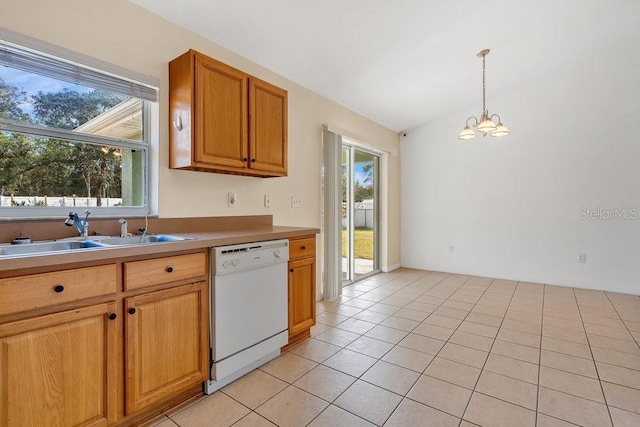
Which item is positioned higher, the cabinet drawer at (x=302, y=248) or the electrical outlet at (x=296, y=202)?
the electrical outlet at (x=296, y=202)

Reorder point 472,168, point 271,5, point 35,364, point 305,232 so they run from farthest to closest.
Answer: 1. point 472,168
2. point 305,232
3. point 271,5
4. point 35,364

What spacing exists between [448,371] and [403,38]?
280 cm

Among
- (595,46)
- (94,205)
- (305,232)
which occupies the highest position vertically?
(595,46)

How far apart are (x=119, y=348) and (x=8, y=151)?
125cm

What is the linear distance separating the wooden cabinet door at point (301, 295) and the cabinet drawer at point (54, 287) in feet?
4.05

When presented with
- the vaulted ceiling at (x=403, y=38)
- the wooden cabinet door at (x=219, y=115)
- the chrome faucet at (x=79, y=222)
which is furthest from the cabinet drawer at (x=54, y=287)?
the vaulted ceiling at (x=403, y=38)

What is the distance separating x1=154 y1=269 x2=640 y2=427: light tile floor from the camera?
1.65 m

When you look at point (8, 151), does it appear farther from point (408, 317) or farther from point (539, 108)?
point (539, 108)

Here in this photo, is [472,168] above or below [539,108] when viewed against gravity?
below

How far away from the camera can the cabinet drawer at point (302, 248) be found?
238cm

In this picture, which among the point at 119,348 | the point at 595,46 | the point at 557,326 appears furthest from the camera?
the point at 595,46

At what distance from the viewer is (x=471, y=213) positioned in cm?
489

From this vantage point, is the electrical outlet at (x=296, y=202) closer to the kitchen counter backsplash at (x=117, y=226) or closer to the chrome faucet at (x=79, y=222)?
the kitchen counter backsplash at (x=117, y=226)

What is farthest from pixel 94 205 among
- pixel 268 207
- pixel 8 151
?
pixel 268 207
